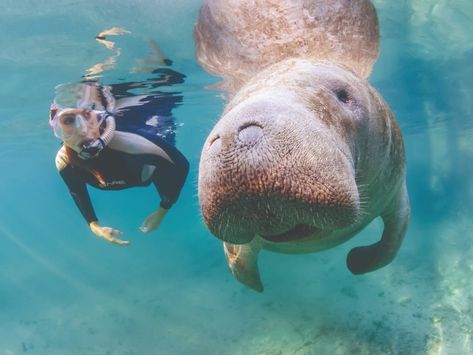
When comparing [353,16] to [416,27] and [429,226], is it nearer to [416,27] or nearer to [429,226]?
[416,27]

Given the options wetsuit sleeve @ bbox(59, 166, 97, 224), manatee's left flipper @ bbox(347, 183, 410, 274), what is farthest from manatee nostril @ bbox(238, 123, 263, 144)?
wetsuit sleeve @ bbox(59, 166, 97, 224)

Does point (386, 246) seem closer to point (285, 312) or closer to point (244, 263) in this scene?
point (244, 263)

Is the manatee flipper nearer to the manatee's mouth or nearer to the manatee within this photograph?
the manatee

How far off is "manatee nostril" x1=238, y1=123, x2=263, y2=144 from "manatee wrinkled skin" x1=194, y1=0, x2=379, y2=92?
12.5 ft

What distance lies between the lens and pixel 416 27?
37.2ft

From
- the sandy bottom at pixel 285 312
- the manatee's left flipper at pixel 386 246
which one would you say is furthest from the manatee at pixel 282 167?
the sandy bottom at pixel 285 312

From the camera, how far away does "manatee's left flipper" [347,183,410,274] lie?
4785 millimetres

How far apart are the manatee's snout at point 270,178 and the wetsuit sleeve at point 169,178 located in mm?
4379

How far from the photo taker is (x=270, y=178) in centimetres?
184

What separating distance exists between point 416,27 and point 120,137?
27.9ft

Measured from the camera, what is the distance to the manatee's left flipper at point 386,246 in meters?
4.79

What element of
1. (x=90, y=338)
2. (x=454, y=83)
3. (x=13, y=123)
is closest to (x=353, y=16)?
(x=90, y=338)

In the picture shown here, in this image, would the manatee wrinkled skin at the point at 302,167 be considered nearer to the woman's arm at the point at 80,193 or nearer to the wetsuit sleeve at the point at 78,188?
the woman's arm at the point at 80,193

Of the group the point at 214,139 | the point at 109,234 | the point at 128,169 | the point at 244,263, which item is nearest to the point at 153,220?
the point at 109,234
